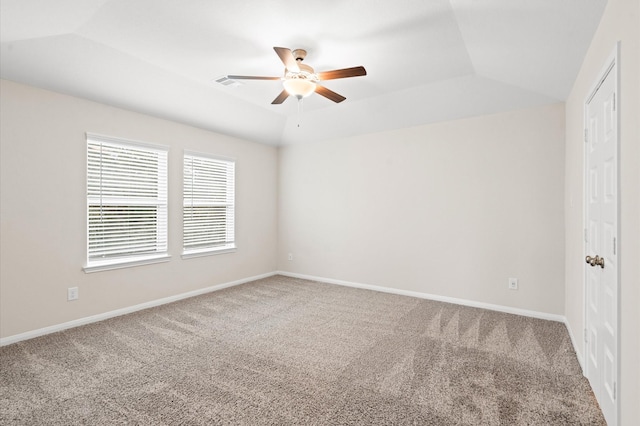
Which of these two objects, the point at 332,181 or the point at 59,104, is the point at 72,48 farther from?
the point at 332,181

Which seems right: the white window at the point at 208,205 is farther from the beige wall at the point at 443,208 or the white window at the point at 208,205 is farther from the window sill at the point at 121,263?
the beige wall at the point at 443,208

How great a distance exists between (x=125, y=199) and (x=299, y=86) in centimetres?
256

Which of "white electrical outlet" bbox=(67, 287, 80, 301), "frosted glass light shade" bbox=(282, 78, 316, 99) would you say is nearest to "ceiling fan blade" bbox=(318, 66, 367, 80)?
"frosted glass light shade" bbox=(282, 78, 316, 99)

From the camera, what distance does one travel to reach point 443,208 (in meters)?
4.30

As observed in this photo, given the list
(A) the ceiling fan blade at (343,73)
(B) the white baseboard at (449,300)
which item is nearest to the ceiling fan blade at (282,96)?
(A) the ceiling fan blade at (343,73)


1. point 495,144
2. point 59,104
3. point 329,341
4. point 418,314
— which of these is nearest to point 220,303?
point 329,341

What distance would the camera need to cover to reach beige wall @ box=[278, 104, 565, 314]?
12.0 ft

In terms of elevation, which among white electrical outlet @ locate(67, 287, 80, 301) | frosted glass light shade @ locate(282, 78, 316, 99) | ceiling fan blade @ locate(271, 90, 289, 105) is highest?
ceiling fan blade @ locate(271, 90, 289, 105)

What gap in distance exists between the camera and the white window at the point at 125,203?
356 cm

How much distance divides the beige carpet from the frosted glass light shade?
91.1 inches

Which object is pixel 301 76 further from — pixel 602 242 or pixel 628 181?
pixel 602 242

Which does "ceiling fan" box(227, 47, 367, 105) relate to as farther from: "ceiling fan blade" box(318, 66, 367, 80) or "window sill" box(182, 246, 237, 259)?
"window sill" box(182, 246, 237, 259)

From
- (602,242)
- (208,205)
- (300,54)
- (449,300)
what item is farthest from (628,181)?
(208,205)

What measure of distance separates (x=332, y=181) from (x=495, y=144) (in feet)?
7.98
